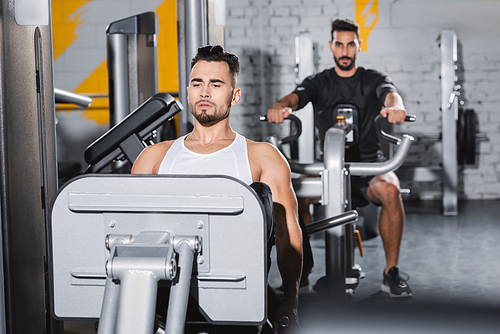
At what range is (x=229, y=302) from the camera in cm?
73

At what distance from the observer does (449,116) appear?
446 cm

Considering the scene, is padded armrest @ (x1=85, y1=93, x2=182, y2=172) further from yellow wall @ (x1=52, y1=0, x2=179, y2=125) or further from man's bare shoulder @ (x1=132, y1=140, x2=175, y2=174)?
yellow wall @ (x1=52, y1=0, x2=179, y2=125)

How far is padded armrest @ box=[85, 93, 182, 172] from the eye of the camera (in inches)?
60.1

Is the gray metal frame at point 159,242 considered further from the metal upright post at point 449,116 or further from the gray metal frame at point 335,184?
the metal upright post at point 449,116

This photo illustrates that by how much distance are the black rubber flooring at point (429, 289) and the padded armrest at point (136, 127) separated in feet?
3.47

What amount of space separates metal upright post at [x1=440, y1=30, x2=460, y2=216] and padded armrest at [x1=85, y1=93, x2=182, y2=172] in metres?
3.41

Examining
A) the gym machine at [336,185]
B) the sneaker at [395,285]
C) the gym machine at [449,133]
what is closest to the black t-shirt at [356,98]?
the gym machine at [336,185]

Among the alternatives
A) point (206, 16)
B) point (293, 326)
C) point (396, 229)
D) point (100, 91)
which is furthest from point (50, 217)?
point (100, 91)

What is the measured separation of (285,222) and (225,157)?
195 mm

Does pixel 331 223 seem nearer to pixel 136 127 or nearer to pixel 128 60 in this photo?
pixel 136 127

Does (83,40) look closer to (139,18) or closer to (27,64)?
(139,18)

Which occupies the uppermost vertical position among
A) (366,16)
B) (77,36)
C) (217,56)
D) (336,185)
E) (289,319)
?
(366,16)

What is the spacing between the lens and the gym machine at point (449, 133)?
4.43m

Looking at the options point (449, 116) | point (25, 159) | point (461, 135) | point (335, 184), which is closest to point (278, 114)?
point (335, 184)
